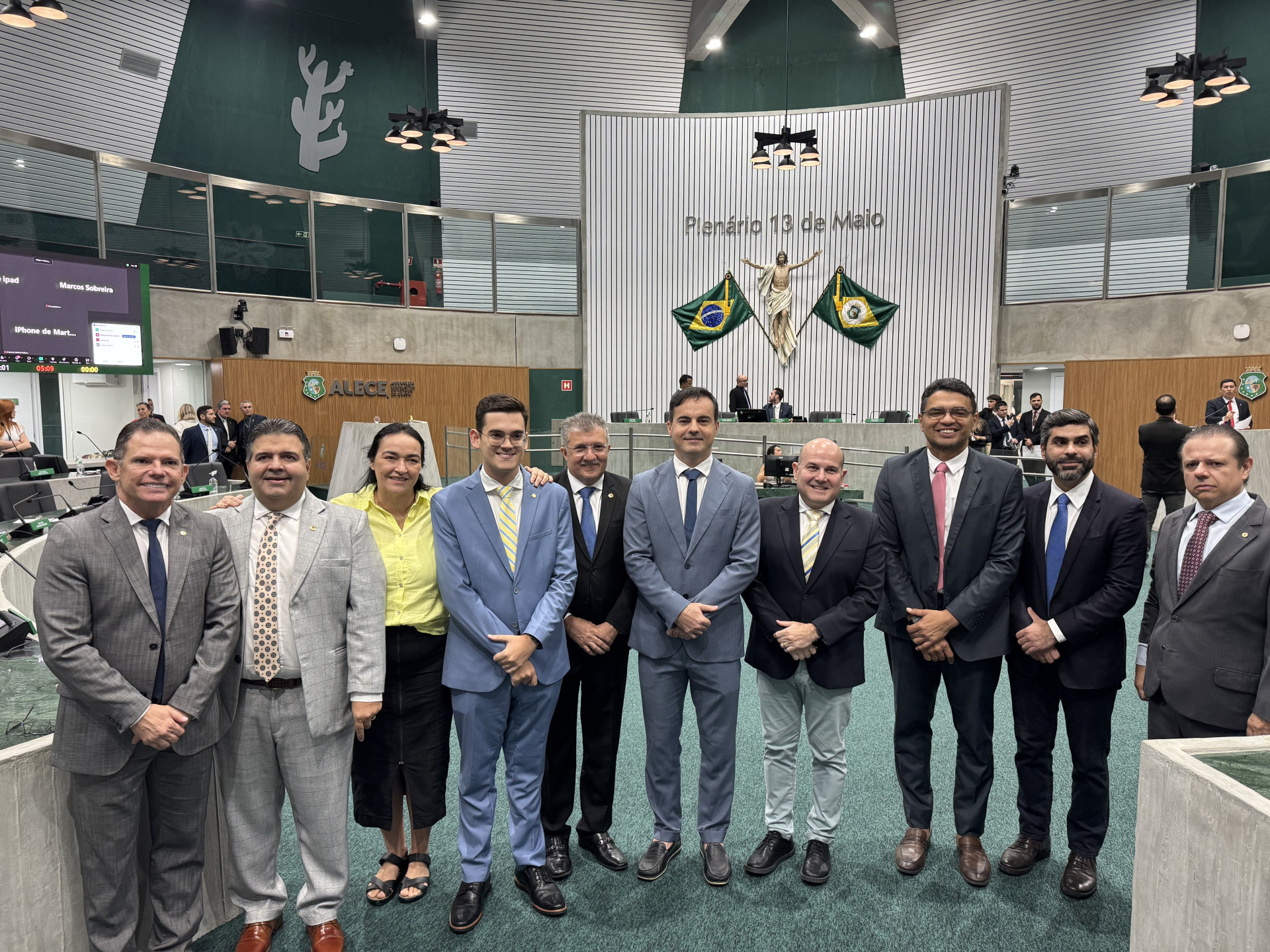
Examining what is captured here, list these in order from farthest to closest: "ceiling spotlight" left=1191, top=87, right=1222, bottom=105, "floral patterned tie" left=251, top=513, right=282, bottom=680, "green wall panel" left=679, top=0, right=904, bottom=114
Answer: "green wall panel" left=679, top=0, right=904, bottom=114 < "ceiling spotlight" left=1191, top=87, right=1222, bottom=105 < "floral patterned tie" left=251, top=513, right=282, bottom=680

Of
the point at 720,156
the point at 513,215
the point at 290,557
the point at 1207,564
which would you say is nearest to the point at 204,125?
the point at 513,215

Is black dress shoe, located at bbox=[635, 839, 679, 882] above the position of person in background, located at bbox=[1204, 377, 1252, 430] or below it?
below

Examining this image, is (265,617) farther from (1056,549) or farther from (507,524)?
(1056,549)

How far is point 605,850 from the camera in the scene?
9.89ft

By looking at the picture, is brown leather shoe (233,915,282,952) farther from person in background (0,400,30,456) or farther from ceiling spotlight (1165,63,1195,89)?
ceiling spotlight (1165,63,1195,89)

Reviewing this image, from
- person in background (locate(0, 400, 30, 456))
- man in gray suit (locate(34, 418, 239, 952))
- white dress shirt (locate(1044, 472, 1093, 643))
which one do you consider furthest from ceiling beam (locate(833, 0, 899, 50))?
man in gray suit (locate(34, 418, 239, 952))

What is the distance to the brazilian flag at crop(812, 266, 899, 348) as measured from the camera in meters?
14.3

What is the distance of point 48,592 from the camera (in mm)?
2082

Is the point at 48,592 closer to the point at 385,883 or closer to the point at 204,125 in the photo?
the point at 385,883

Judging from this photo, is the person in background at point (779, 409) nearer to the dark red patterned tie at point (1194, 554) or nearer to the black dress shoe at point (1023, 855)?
the black dress shoe at point (1023, 855)

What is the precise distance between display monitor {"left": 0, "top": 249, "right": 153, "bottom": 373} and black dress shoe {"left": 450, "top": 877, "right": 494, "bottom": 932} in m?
9.23

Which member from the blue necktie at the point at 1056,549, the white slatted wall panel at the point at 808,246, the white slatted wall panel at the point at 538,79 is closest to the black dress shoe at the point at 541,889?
the blue necktie at the point at 1056,549

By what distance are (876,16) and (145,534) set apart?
1538 cm

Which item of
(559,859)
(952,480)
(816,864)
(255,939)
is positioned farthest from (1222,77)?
(255,939)
